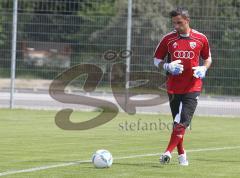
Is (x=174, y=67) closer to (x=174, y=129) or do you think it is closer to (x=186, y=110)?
(x=186, y=110)

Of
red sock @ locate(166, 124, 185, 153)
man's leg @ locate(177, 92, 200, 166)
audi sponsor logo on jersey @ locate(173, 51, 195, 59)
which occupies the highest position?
audi sponsor logo on jersey @ locate(173, 51, 195, 59)

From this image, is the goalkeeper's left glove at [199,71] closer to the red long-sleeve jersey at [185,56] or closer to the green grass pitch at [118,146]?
the red long-sleeve jersey at [185,56]

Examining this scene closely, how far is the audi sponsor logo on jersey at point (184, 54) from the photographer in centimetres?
1088

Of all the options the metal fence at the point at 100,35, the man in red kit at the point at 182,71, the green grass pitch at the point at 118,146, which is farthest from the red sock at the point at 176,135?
the metal fence at the point at 100,35

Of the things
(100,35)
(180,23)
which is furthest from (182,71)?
(100,35)

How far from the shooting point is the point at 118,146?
44.6 ft

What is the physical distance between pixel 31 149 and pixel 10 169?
2923 mm

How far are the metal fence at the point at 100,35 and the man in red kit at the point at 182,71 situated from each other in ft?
43.0

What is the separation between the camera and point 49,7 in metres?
25.2

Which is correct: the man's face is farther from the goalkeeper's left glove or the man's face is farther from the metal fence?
the metal fence

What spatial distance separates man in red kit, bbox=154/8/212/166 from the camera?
1066cm

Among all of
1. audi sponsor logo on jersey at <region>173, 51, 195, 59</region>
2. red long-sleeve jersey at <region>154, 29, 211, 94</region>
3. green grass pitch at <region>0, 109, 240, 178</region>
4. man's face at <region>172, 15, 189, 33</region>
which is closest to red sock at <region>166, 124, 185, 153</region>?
green grass pitch at <region>0, 109, 240, 178</region>

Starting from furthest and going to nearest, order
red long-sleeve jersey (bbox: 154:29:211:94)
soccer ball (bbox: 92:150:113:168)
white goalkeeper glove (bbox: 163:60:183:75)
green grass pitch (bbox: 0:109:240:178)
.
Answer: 1. red long-sleeve jersey (bbox: 154:29:211:94)
2. white goalkeeper glove (bbox: 163:60:183:75)
3. soccer ball (bbox: 92:150:113:168)
4. green grass pitch (bbox: 0:109:240:178)

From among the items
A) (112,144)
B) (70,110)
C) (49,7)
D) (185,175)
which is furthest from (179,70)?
(49,7)
